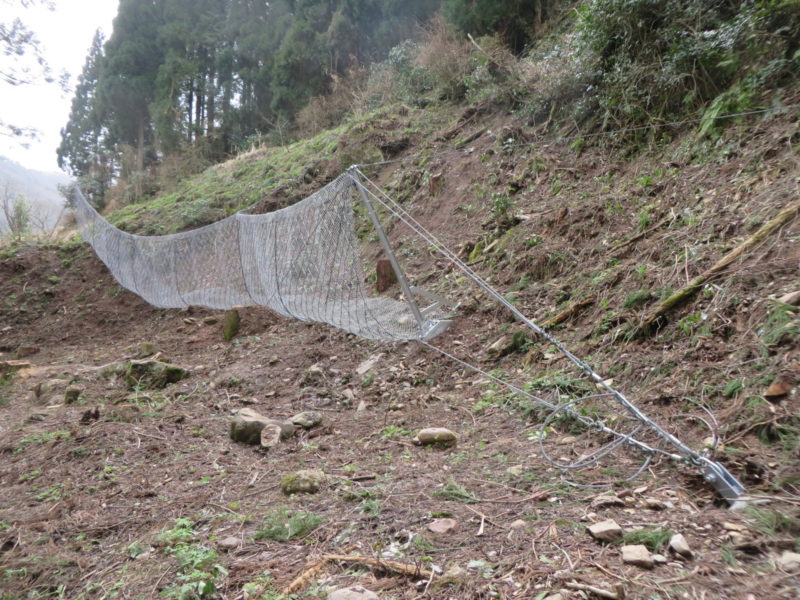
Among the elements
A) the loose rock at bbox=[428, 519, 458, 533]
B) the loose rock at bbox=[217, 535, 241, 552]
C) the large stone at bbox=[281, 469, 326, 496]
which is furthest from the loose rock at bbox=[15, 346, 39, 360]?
the loose rock at bbox=[428, 519, 458, 533]

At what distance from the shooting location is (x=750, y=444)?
4.32 ft

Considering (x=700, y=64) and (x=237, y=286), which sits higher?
(x=700, y=64)

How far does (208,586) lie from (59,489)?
126 centimetres

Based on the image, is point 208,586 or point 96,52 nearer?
point 208,586

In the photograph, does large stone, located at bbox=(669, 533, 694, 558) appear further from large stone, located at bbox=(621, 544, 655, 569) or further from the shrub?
the shrub

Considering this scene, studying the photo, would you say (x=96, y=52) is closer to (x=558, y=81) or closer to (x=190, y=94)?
(x=190, y=94)

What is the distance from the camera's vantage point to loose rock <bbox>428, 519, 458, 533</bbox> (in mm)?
1271

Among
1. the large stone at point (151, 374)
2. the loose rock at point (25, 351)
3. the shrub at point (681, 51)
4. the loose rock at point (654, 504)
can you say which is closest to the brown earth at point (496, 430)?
the loose rock at point (654, 504)

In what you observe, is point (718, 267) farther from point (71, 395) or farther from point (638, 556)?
point (71, 395)

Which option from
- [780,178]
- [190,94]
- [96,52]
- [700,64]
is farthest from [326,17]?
[780,178]

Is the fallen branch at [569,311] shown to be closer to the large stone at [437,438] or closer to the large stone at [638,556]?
the large stone at [437,438]

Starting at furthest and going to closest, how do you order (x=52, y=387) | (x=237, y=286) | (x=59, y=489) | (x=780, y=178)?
1. (x=237, y=286)
2. (x=52, y=387)
3. (x=780, y=178)
4. (x=59, y=489)

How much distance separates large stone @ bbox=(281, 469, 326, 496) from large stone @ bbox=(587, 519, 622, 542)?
3.06 ft

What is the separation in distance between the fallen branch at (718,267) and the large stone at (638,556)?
3.99ft
